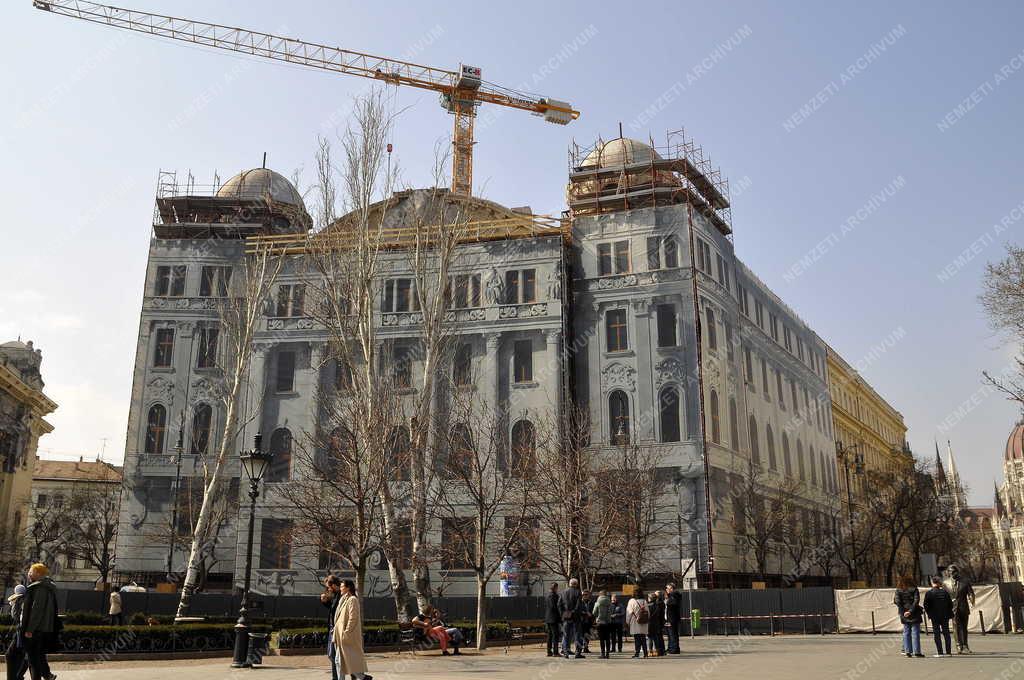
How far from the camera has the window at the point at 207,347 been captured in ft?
149

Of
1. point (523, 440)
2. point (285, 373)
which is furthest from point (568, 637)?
point (285, 373)

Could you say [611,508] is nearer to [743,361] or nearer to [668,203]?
[743,361]

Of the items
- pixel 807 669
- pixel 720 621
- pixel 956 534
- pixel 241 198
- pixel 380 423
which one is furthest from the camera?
pixel 956 534

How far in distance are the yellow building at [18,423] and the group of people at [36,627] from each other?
5661 cm

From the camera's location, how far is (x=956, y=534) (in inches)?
2571

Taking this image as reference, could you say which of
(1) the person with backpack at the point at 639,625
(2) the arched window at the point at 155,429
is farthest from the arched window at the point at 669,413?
(2) the arched window at the point at 155,429

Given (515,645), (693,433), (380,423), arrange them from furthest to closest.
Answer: (693,433), (380,423), (515,645)

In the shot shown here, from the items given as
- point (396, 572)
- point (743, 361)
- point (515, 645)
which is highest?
point (743, 361)

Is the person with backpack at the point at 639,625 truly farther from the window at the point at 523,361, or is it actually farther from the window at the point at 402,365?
the window at the point at 402,365

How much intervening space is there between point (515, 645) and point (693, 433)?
16.8m

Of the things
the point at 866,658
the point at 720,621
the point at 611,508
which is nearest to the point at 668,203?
the point at 611,508

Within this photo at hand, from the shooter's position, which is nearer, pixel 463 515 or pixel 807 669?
pixel 807 669

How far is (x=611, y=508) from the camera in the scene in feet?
110

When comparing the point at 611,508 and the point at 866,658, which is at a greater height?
the point at 611,508
